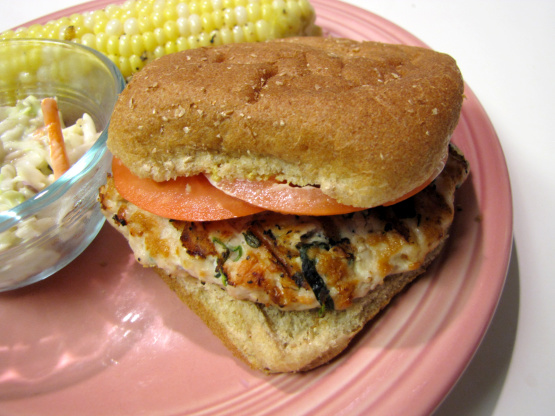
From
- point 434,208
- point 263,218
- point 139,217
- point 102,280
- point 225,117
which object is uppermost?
point 225,117

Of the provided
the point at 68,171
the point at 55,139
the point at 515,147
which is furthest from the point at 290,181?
the point at 515,147

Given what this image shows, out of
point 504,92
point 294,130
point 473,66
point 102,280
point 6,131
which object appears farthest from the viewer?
point 473,66

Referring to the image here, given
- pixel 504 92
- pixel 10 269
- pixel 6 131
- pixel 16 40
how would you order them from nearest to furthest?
pixel 10 269 < pixel 6 131 < pixel 16 40 < pixel 504 92

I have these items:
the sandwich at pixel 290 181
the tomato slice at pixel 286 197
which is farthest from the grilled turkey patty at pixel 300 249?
the tomato slice at pixel 286 197

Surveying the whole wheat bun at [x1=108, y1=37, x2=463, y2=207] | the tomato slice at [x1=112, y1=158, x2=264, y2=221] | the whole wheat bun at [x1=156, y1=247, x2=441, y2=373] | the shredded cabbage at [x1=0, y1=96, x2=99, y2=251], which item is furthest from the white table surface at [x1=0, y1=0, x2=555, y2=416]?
the shredded cabbage at [x1=0, y1=96, x2=99, y2=251]

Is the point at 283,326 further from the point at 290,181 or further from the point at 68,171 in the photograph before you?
the point at 68,171

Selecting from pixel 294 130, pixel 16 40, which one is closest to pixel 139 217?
pixel 294 130

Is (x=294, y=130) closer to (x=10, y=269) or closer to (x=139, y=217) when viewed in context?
(x=139, y=217)
